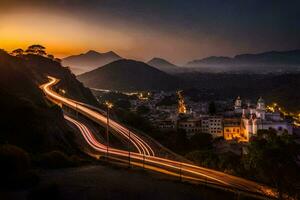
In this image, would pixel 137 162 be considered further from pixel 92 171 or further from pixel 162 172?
pixel 92 171

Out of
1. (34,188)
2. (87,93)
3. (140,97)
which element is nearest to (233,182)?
(34,188)

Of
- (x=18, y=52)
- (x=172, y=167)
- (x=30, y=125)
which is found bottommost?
(x=172, y=167)

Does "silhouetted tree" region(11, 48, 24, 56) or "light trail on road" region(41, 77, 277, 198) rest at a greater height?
"silhouetted tree" region(11, 48, 24, 56)

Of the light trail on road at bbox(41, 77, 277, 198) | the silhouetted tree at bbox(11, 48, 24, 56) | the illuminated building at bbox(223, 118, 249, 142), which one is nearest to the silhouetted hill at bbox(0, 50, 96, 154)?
the light trail on road at bbox(41, 77, 277, 198)

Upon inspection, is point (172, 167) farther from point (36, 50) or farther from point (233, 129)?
point (36, 50)

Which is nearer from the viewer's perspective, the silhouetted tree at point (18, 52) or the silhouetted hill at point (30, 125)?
the silhouetted hill at point (30, 125)

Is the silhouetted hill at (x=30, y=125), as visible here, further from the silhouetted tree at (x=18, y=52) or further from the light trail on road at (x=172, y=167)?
the silhouetted tree at (x=18, y=52)

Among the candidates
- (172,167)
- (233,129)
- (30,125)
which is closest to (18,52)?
(233,129)

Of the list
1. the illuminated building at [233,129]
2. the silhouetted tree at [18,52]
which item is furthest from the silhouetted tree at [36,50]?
the illuminated building at [233,129]

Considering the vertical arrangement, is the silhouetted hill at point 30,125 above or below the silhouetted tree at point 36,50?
below

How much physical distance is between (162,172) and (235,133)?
4154cm

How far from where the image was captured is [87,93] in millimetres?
81375

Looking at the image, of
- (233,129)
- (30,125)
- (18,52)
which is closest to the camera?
(30,125)

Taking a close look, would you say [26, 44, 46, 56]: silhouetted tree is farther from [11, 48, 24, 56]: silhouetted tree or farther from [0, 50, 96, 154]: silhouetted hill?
[0, 50, 96, 154]: silhouetted hill
